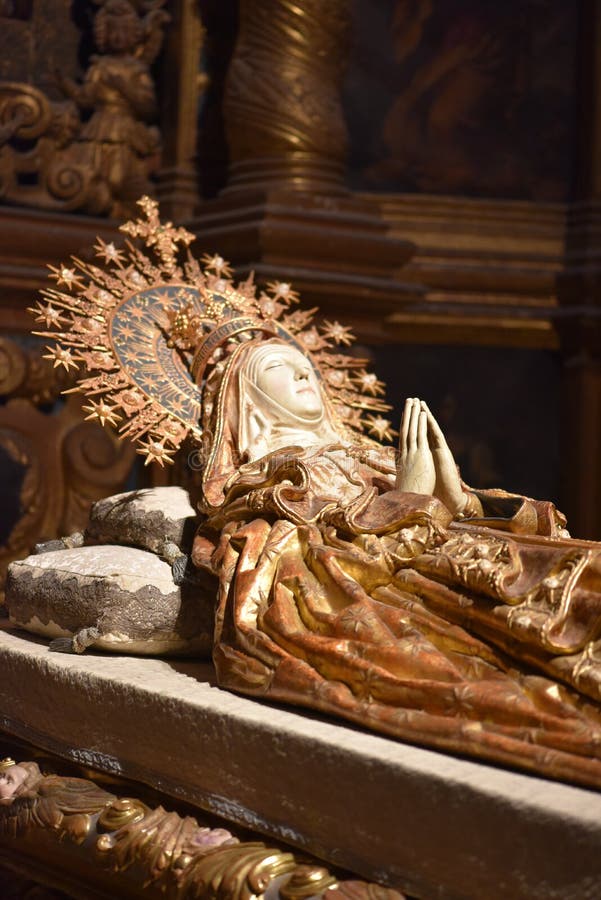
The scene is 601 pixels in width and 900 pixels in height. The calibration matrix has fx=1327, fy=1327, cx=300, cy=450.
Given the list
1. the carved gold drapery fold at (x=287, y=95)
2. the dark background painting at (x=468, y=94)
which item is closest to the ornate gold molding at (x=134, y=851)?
the carved gold drapery fold at (x=287, y=95)

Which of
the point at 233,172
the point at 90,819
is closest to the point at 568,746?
the point at 90,819

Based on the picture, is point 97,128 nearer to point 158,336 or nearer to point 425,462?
point 158,336

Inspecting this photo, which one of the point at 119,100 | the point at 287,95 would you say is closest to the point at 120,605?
the point at 287,95

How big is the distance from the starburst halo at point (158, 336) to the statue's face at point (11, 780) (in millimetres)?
914

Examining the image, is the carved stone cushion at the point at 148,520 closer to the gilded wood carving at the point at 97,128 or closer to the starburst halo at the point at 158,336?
the starburst halo at the point at 158,336

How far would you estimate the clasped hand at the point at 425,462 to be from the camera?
3361mm

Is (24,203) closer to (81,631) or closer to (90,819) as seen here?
(81,631)

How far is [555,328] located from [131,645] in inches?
143

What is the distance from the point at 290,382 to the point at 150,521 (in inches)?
22.2

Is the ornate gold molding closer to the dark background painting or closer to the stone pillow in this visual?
the stone pillow

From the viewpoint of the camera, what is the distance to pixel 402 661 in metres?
2.80

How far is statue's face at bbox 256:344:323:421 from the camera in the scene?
149 inches

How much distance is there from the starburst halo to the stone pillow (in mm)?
127

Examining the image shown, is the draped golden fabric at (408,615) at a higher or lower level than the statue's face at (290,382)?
lower
